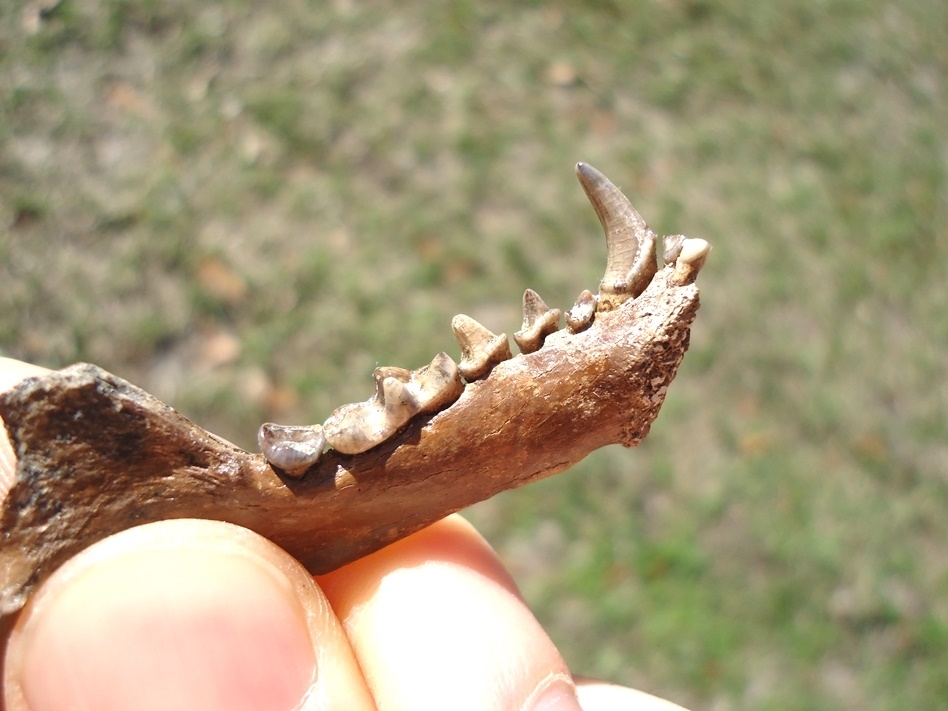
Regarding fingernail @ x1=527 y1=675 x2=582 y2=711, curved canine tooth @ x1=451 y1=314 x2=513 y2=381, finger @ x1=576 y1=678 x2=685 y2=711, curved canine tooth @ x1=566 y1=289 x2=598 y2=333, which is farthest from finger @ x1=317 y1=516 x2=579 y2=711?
curved canine tooth @ x1=566 y1=289 x2=598 y2=333

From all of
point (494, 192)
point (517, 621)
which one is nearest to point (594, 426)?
point (517, 621)

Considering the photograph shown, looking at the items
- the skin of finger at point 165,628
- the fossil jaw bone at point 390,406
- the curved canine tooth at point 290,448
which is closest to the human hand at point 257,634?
the skin of finger at point 165,628

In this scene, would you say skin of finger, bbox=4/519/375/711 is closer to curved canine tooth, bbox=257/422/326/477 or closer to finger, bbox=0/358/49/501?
curved canine tooth, bbox=257/422/326/477

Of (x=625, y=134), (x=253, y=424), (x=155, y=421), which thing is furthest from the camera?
(x=625, y=134)

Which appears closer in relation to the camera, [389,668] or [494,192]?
[389,668]

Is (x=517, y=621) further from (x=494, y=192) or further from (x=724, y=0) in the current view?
(x=724, y=0)

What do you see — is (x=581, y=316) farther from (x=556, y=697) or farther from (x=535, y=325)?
(x=556, y=697)

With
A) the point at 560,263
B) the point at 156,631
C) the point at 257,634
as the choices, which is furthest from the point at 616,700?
the point at 560,263
